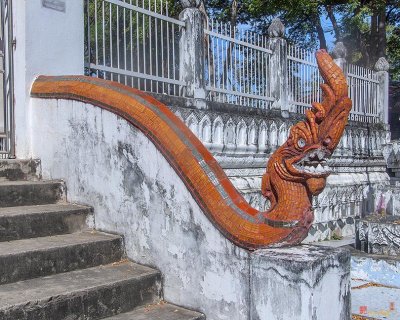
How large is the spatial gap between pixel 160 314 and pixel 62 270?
730 millimetres

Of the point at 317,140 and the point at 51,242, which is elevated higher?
the point at 317,140

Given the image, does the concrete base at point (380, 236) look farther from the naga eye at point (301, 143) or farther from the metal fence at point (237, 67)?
the naga eye at point (301, 143)

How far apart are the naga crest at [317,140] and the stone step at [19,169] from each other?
2387 millimetres

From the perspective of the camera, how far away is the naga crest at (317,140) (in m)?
3.05

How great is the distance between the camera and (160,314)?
335cm

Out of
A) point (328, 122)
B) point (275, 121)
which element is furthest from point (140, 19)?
point (328, 122)

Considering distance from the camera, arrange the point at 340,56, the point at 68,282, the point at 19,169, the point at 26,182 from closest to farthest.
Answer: the point at 68,282 → the point at 26,182 → the point at 19,169 → the point at 340,56

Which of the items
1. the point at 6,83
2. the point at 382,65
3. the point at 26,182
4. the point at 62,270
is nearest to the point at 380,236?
the point at 62,270

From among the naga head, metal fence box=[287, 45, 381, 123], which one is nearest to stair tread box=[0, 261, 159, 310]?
the naga head

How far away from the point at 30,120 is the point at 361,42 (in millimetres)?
17346

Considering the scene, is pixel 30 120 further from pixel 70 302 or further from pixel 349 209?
pixel 349 209

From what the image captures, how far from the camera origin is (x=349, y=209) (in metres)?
8.37

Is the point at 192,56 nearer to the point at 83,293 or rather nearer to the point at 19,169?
the point at 19,169

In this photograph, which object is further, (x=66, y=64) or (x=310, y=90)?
(x=310, y=90)
